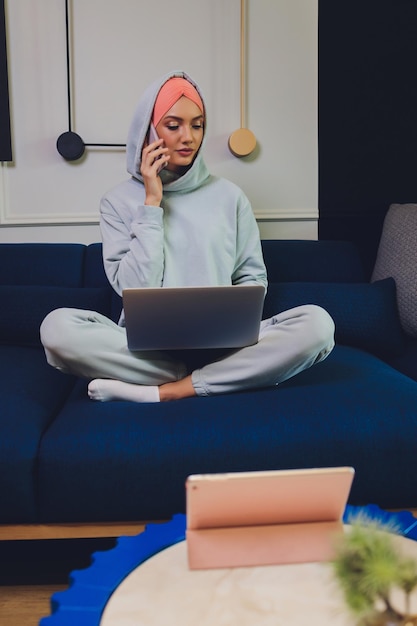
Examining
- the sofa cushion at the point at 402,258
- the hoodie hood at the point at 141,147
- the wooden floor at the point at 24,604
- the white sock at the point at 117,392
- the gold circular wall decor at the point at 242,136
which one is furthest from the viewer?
the gold circular wall decor at the point at 242,136

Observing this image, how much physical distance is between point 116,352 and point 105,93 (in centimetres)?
132

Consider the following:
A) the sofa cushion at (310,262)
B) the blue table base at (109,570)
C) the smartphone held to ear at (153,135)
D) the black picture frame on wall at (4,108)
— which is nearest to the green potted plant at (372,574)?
the blue table base at (109,570)

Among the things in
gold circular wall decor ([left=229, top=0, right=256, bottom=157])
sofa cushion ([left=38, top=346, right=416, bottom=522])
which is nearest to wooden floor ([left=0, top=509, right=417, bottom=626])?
sofa cushion ([left=38, top=346, right=416, bottom=522])

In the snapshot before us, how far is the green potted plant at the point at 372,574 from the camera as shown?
19.2 inches

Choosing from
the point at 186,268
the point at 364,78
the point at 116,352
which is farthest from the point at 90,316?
the point at 364,78

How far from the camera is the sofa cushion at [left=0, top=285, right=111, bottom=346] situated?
1893 millimetres

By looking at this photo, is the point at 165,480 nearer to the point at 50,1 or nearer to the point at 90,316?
the point at 90,316

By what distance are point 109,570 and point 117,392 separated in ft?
2.47

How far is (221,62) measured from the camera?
238 centimetres

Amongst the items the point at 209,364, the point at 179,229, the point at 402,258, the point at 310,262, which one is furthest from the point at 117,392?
the point at 402,258

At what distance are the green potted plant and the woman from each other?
0.93 metres

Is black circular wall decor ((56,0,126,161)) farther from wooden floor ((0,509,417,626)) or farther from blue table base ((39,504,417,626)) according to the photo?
blue table base ((39,504,417,626))

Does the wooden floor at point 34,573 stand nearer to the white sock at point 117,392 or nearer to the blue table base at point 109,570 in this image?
the white sock at point 117,392

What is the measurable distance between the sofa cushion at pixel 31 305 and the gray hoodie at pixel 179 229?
0.69 ft
